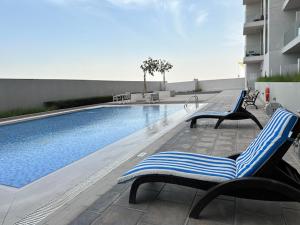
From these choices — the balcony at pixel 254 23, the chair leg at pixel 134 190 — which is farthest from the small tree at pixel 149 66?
the chair leg at pixel 134 190

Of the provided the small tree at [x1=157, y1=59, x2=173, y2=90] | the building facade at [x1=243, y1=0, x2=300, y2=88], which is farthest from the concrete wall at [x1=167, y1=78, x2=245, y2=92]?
the building facade at [x1=243, y1=0, x2=300, y2=88]

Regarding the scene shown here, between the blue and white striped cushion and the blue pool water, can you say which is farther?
the blue pool water

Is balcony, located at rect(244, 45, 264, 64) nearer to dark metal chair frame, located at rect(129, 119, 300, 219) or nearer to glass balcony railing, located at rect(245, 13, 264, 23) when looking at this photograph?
glass balcony railing, located at rect(245, 13, 264, 23)

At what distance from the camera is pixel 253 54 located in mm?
22688

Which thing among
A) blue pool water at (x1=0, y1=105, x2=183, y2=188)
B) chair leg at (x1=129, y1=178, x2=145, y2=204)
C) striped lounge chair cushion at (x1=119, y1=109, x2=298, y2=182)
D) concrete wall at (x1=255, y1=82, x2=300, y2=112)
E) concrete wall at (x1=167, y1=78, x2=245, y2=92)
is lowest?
blue pool water at (x1=0, y1=105, x2=183, y2=188)

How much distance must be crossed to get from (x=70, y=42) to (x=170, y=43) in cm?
1308

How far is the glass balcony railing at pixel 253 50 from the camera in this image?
22766 mm

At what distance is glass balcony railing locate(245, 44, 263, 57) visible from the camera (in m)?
22.8

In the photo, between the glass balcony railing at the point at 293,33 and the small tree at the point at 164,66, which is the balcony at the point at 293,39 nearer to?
the glass balcony railing at the point at 293,33

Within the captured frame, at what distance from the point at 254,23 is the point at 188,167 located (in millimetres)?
23110

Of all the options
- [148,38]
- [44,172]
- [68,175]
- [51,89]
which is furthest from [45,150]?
[148,38]

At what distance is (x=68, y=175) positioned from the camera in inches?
164

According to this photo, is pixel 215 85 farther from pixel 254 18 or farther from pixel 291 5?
pixel 291 5

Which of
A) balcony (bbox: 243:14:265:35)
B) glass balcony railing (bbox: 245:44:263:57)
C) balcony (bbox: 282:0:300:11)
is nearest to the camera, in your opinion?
balcony (bbox: 282:0:300:11)
